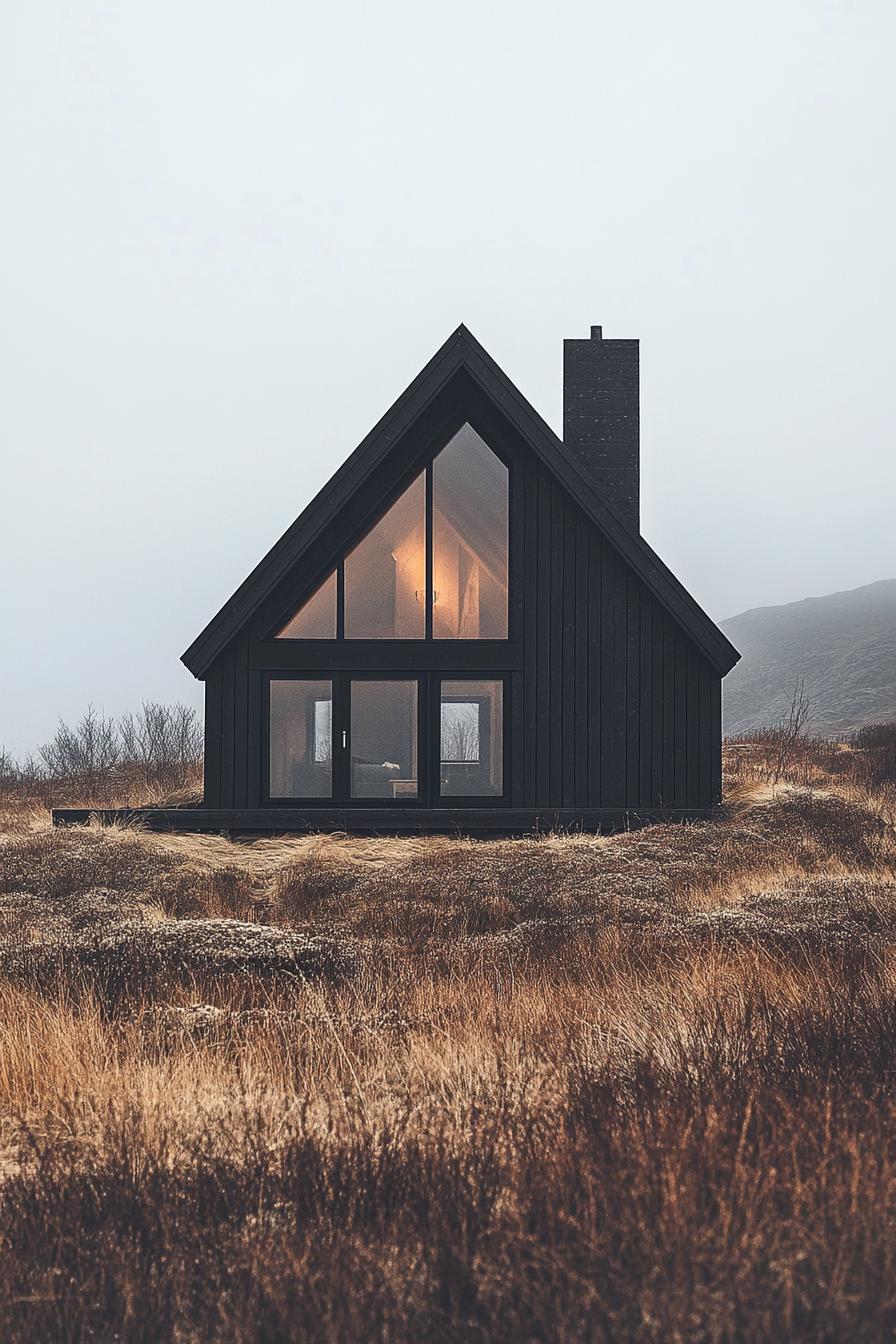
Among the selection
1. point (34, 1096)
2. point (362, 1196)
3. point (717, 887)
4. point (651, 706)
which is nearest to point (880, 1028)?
point (362, 1196)

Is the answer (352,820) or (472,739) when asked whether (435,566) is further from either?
(352,820)

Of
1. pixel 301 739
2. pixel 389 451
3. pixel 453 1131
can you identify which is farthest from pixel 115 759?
pixel 453 1131

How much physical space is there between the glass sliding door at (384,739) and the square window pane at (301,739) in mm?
357

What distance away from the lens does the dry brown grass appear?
7.77 ft

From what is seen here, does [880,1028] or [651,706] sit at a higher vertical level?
[651,706]

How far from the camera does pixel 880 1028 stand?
13.5ft

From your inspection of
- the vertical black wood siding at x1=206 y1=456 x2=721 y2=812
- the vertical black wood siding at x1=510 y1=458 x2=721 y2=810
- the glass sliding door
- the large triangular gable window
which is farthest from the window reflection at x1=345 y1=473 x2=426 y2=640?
the vertical black wood siding at x1=510 y1=458 x2=721 y2=810

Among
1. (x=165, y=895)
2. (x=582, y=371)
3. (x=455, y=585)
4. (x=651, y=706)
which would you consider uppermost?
(x=582, y=371)

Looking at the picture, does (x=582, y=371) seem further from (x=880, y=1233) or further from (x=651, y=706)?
(x=880, y=1233)

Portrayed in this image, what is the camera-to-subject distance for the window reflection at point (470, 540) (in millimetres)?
13742

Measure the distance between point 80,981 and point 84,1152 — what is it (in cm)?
266

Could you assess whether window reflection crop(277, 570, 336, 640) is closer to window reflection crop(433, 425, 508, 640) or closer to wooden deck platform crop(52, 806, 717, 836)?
window reflection crop(433, 425, 508, 640)

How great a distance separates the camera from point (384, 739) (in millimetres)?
13609

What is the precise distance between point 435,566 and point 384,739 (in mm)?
2509
